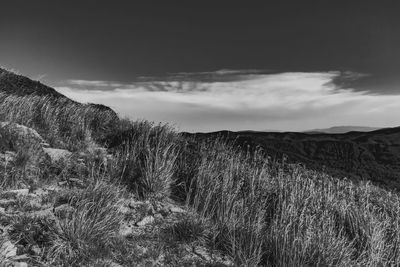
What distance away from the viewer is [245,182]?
759cm

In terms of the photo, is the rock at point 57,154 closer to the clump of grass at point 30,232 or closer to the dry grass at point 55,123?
the dry grass at point 55,123

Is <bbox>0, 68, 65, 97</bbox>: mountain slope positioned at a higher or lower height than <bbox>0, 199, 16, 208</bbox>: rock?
higher

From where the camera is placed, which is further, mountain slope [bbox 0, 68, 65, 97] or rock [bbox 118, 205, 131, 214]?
mountain slope [bbox 0, 68, 65, 97]

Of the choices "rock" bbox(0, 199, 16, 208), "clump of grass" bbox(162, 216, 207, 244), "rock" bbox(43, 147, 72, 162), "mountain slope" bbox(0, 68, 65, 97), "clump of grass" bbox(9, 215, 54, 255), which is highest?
"mountain slope" bbox(0, 68, 65, 97)

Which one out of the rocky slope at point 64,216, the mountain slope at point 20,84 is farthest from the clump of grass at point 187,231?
the mountain slope at point 20,84

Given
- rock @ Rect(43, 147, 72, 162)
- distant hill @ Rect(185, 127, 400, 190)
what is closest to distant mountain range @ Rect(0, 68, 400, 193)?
distant hill @ Rect(185, 127, 400, 190)

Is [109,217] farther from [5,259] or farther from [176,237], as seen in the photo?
[5,259]

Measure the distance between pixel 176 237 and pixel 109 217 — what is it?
0.91 meters

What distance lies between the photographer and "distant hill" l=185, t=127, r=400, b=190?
57.6 feet

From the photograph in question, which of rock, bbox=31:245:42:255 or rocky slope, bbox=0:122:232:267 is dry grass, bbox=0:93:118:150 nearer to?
rocky slope, bbox=0:122:232:267

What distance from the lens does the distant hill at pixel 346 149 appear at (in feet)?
57.6

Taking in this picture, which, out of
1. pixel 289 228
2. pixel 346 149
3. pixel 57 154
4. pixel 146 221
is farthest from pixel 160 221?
pixel 346 149

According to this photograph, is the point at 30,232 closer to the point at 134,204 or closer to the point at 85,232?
the point at 85,232

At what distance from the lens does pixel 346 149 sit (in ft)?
75.4
